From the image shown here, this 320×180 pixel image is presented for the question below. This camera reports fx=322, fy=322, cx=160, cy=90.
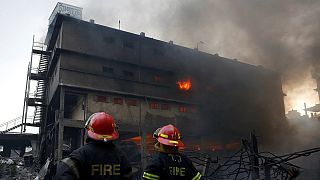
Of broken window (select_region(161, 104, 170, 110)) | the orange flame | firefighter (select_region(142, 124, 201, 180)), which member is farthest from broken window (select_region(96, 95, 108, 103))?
firefighter (select_region(142, 124, 201, 180))

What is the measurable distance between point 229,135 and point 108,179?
27080 mm

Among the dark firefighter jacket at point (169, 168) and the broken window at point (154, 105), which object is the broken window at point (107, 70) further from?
the dark firefighter jacket at point (169, 168)

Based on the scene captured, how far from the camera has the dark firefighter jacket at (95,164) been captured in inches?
109

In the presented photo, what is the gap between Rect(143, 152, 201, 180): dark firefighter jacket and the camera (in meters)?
3.71

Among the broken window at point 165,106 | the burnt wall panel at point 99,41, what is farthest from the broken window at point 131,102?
the burnt wall panel at point 99,41

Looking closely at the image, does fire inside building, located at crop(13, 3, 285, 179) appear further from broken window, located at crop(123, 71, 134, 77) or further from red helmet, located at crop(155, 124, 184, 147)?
red helmet, located at crop(155, 124, 184, 147)

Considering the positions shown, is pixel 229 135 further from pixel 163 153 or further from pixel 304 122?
pixel 163 153

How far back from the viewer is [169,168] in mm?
3766

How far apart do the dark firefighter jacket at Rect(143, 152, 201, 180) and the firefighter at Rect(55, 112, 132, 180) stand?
582 millimetres

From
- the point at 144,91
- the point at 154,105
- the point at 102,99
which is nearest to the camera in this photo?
the point at 102,99

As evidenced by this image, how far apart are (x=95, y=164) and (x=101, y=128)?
1.25ft

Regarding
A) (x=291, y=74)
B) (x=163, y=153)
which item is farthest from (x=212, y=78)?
(x=163, y=153)

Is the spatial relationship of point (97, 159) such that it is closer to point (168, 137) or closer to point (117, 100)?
point (168, 137)

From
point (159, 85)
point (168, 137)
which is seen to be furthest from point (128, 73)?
point (168, 137)
